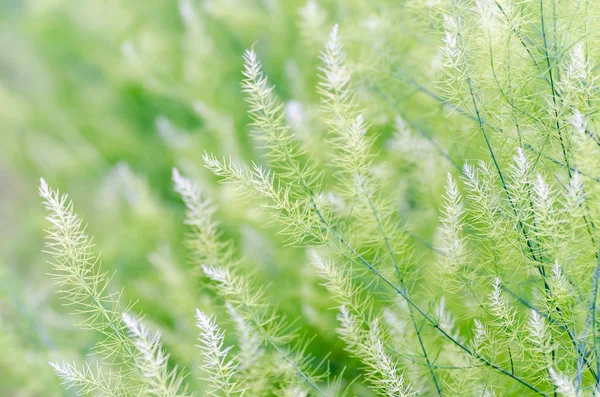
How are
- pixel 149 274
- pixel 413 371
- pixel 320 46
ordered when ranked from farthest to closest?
pixel 149 274 → pixel 320 46 → pixel 413 371

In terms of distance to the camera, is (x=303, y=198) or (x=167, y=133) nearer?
(x=303, y=198)

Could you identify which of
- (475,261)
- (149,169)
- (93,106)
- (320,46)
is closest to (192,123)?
(149,169)

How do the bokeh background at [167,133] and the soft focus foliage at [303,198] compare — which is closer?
the soft focus foliage at [303,198]

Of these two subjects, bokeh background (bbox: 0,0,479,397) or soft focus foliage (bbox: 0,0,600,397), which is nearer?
soft focus foliage (bbox: 0,0,600,397)

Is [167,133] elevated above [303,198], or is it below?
below

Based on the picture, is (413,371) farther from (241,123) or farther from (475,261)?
(241,123)
